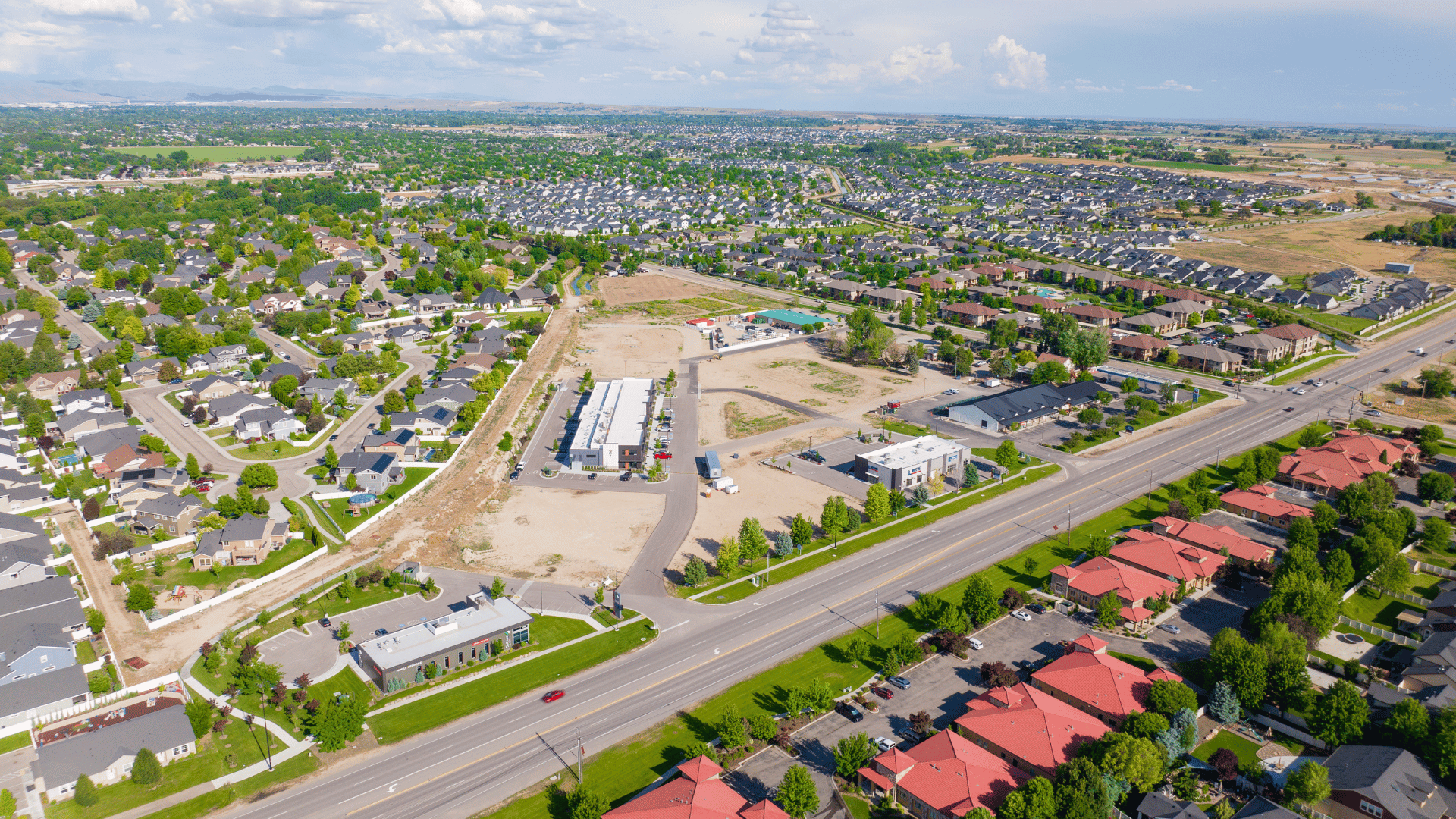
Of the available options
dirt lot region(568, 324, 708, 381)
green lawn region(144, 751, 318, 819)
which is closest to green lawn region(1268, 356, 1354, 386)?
dirt lot region(568, 324, 708, 381)

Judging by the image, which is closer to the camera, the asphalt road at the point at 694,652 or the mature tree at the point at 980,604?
the asphalt road at the point at 694,652

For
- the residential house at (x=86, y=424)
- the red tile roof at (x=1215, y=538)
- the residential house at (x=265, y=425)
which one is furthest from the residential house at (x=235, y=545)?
the red tile roof at (x=1215, y=538)

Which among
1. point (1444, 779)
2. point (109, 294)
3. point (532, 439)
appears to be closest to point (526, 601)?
point (532, 439)

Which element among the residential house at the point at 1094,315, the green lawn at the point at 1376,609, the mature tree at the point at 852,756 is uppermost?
the residential house at the point at 1094,315

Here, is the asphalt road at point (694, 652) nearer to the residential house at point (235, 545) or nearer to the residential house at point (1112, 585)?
the residential house at point (1112, 585)

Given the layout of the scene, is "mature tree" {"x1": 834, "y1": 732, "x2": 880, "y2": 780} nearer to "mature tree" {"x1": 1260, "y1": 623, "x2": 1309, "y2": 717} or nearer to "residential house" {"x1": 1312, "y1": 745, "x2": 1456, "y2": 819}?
"residential house" {"x1": 1312, "y1": 745, "x2": 1456, "y2": 819}

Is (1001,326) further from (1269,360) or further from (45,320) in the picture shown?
(45,320)
